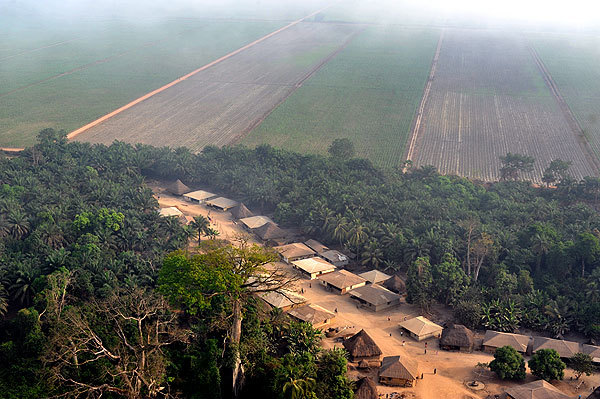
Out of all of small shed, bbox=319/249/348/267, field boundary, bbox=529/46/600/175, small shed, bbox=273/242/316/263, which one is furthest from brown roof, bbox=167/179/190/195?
field boundary, bbox=529/46/600/175

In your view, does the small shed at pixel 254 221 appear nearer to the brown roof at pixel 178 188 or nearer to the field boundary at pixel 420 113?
the brown roof at pixel 178 188

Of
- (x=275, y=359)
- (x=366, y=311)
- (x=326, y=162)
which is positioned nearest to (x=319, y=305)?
(x=366, y=311)

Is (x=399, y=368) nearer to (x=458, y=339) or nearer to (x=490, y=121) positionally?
(x=458, y=339)

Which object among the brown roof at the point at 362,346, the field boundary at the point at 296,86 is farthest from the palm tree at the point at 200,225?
the field boundary at the point at 296,86

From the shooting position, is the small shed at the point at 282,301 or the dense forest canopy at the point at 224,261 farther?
the small shed at the point at 282,301

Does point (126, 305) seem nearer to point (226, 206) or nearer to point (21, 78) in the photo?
point (226, 206)

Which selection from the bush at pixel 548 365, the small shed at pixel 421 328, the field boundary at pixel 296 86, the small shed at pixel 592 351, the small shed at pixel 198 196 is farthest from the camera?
the field boundary at pixel 296 86
